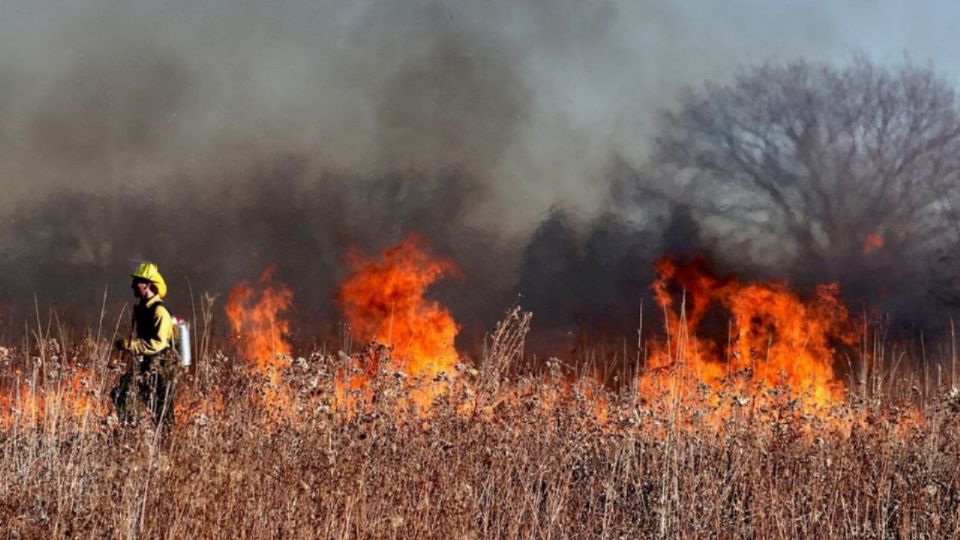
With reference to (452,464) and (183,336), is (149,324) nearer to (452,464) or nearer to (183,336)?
(183,336)

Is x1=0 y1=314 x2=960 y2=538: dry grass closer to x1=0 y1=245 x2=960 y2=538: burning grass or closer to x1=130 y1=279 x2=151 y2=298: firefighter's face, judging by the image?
x1=0 y1=245 x2=960 y2=538: burning grass

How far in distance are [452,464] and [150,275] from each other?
4.25 m

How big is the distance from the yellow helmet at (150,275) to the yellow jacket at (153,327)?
0.15 metres

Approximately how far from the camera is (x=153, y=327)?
8930 mm

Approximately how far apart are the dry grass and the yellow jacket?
1.18 meters

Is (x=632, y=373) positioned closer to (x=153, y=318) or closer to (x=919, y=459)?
(x=919, y=459)

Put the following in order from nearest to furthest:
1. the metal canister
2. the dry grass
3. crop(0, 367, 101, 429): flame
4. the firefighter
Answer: the dry grass < crop(0, 367, 101, 429): flame < the firefighter < the metal canister

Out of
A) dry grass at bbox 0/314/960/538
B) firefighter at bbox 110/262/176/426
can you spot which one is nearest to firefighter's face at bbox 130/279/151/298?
firefighter at bbox 110/262/176/426

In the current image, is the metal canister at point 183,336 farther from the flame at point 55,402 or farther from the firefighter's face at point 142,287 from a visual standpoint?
the flame at point 55,402

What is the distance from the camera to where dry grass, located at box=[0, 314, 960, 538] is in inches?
197

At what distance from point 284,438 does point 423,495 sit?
1.05 m

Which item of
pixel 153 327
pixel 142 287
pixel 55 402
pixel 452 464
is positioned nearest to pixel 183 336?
pixel 153 327

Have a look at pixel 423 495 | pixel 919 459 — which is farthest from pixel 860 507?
pixel 423 495

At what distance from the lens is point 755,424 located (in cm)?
749
